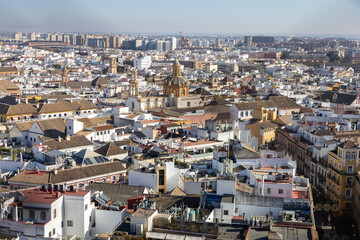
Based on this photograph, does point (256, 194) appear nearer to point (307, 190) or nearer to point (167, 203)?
point (307, 190)

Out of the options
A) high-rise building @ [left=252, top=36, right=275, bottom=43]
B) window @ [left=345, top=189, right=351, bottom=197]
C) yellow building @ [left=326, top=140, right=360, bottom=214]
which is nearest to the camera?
yellow building @ [left=326, top=140, right=360, bottom=214]

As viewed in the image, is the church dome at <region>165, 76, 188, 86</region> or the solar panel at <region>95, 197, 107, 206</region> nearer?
the solar panel at <region>95, 197, 107, 206</region>

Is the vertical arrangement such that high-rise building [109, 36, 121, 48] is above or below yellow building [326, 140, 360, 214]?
above

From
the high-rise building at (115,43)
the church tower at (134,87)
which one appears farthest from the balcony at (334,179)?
the high-rise building at (115,43)

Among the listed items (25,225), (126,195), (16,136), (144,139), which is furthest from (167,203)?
(16,136)

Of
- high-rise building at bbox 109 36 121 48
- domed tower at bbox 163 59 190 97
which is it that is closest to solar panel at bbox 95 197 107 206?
domed tower at bbox 163 59 190 97

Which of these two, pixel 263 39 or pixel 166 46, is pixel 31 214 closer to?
pixel 166 46

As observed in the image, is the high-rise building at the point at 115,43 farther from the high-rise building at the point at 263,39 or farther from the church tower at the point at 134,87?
the church tower at the point at 134,87

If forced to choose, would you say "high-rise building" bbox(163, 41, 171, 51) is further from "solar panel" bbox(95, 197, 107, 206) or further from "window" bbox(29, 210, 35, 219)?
"window" bbox(29, 210, 35, 219)

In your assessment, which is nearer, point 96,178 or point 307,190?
point 307,190
